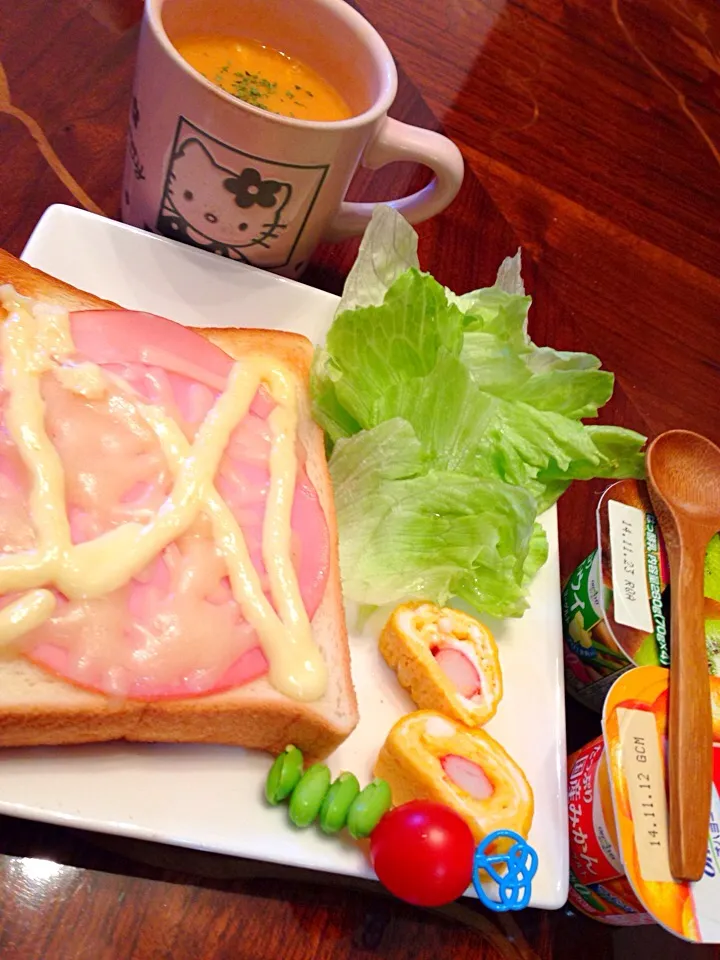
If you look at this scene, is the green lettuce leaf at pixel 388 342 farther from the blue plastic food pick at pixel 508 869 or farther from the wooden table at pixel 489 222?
the blue plastic food pick at pixel 508 869

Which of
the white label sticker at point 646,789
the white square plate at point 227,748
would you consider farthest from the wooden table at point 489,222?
the white label sticker at point 646,789

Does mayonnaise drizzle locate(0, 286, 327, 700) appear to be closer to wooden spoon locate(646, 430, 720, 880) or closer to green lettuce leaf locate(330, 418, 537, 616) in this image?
green lettuce leaf locate(330, 418, 537, 616)

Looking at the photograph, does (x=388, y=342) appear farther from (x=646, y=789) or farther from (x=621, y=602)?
(x=646, y=789)

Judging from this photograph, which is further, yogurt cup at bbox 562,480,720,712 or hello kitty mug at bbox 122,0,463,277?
yogurt cup at bbox 562,480,720,712

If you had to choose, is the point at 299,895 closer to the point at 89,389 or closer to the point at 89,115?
the point at 89,389

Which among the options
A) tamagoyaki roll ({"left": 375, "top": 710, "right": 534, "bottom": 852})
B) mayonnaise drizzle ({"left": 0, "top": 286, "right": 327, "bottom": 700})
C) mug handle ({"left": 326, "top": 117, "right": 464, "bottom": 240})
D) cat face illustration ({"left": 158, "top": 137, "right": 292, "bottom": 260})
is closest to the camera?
mayonnaise drizzle ({"left": 0, "top": 286, "right": 327, "bottom": 700})

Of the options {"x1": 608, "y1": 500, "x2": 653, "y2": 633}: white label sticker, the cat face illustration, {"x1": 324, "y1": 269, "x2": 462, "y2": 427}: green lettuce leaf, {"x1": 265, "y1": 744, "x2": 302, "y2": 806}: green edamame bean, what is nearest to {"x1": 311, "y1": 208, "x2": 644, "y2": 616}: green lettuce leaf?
{"x1": 324, "y1": 269, "x2": 462, "y2": 427}: green lettuce leaf
